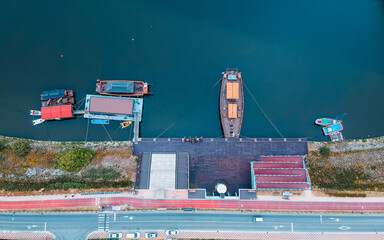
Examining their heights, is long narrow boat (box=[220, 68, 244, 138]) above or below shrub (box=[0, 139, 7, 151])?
above

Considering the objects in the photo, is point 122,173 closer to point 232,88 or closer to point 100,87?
point 100,87

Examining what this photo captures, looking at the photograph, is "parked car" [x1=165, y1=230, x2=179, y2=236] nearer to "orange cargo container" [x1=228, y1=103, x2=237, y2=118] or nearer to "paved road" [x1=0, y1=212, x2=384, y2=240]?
"paved road" [x1=0, y1=212, x2=384, y2=240]

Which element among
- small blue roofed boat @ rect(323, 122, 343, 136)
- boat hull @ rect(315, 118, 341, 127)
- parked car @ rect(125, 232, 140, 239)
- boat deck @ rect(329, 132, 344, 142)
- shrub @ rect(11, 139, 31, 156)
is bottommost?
parked car @ rect(125, 232, 140, 239)

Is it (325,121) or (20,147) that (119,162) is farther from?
(325,121)

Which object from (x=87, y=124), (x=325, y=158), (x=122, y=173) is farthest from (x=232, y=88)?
(x=87, y=124)

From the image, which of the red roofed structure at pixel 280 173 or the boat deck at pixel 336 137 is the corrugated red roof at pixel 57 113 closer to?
the red roofed structure at pixel 280 173

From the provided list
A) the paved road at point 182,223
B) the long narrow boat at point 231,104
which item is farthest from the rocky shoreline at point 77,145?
the long narrow boat at point 231,104

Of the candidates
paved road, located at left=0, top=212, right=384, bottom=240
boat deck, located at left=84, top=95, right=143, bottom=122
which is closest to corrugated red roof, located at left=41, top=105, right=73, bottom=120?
boat deck, located at left=84, top=95, right=143, bottom=122

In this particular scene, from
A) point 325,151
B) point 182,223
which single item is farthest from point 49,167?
point 325,151
